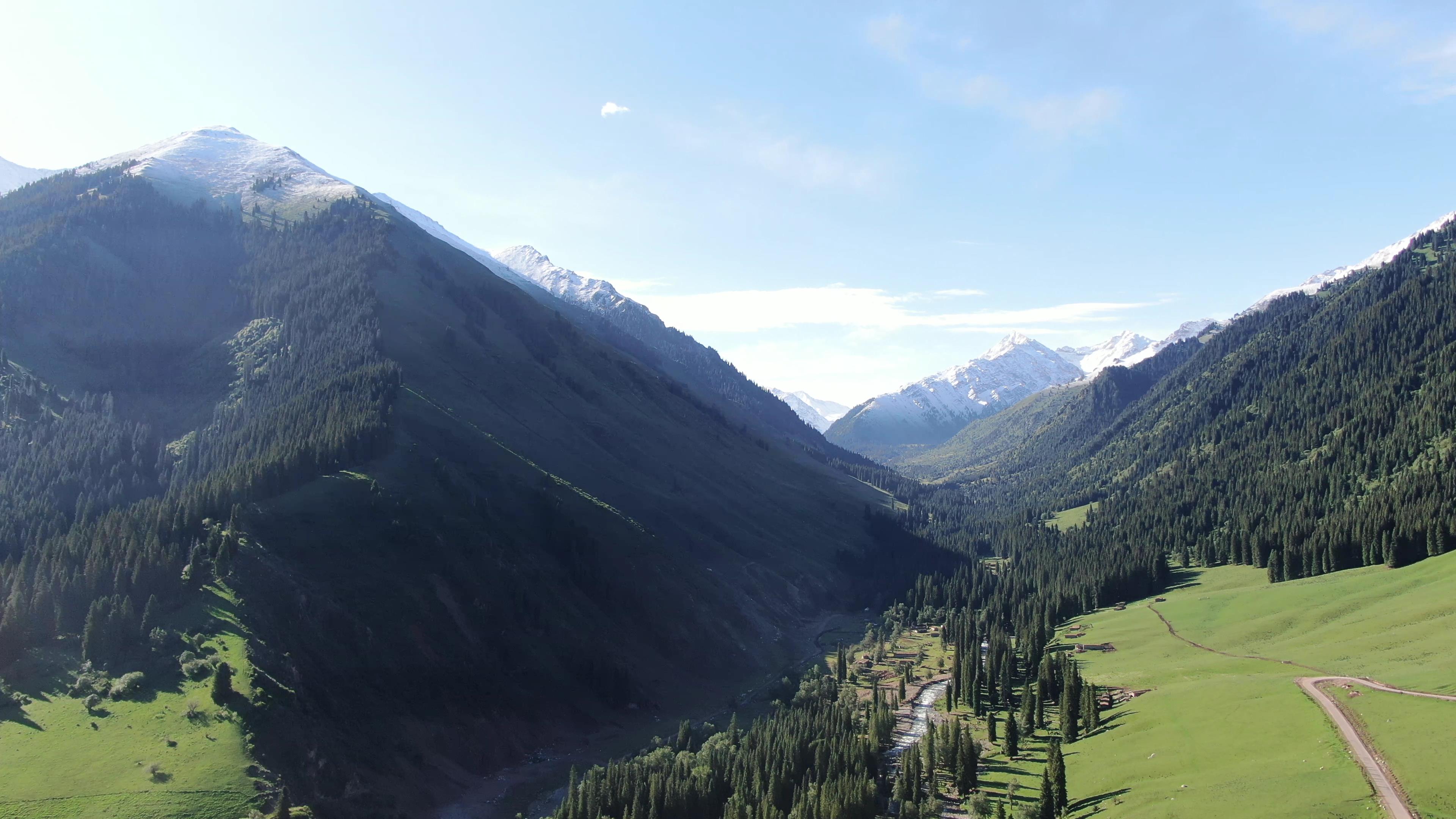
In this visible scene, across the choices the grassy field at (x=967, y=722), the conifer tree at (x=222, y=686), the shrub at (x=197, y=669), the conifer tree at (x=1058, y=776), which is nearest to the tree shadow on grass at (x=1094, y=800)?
the conifer tree at (x=1058, y=776)

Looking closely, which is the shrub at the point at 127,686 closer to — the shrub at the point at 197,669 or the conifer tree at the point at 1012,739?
the shrub at the point at 197,669

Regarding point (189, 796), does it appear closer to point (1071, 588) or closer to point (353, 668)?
point (353, 668)

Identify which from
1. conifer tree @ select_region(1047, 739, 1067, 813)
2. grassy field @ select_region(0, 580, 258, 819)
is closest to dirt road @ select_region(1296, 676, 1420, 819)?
conifer tree @ select_region(1047, 739, 1067, 813)

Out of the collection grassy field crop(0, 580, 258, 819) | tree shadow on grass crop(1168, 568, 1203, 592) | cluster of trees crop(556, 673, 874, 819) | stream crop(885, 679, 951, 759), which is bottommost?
stream crop(885, 679, 951, 759)

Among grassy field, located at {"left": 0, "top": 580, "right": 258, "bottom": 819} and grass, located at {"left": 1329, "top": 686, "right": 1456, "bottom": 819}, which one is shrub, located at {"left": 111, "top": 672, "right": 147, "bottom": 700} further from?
grass, located at {"left": 1329, "top": 686, "right": 1456, "bottom": 819}

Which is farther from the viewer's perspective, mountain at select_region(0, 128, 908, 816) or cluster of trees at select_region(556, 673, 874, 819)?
mountain at select_region(0, 128, 908, 816)

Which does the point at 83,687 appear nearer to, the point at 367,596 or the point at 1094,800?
the point at 367,596
